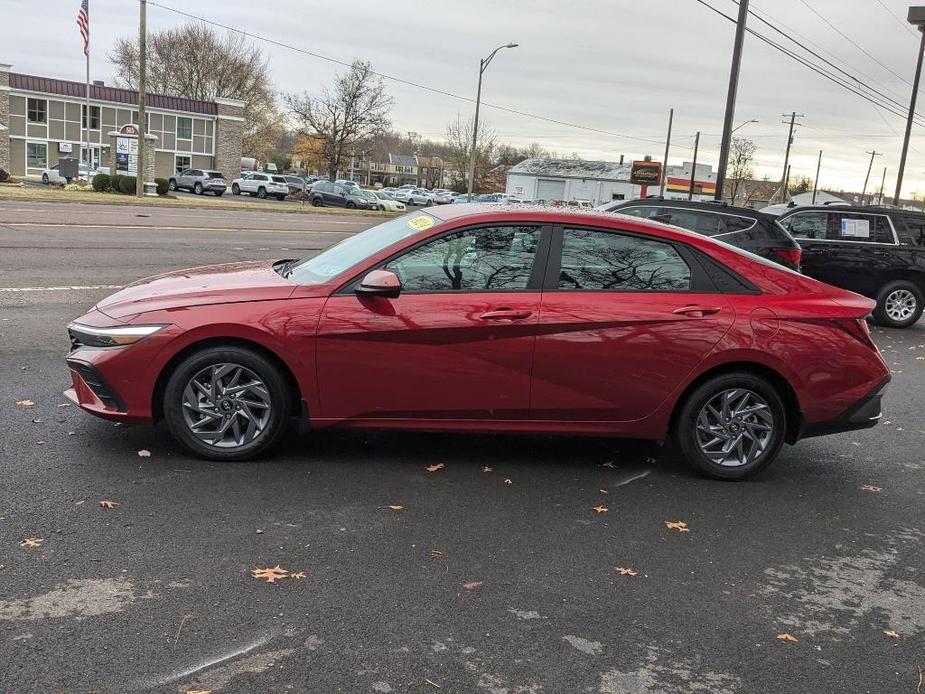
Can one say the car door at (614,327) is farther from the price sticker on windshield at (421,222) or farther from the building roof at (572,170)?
the building roof at (572,170)

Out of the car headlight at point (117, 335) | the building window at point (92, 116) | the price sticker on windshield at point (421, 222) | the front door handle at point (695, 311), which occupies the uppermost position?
the building window at point (92, 116)

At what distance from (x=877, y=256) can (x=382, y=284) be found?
1108cm

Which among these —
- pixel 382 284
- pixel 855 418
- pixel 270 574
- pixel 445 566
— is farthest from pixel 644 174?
pixel 270 574

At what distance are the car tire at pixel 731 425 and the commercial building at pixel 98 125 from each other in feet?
195

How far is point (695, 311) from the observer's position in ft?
16.6

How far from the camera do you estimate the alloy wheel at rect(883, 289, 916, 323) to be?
1314 centimetres

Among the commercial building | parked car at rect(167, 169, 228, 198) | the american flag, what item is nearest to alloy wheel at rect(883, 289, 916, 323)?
the american flag

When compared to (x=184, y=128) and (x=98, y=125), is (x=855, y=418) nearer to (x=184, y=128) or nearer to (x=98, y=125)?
(x=98, y=125)

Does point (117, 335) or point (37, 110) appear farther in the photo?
point (37, 110)

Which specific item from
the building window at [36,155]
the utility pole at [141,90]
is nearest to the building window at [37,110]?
the building window at [36,155]

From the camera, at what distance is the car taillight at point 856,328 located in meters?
5.21

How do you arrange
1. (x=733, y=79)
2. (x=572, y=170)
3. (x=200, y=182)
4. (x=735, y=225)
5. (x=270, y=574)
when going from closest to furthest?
(x=270, y=574), (x=735, y=225), (x=733, y=79), (x=200, y=182), (x=572, y=170)

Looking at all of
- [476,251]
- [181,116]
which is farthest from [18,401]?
[181,116]

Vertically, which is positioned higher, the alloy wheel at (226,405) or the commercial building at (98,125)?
the commercial building at (98,125)
